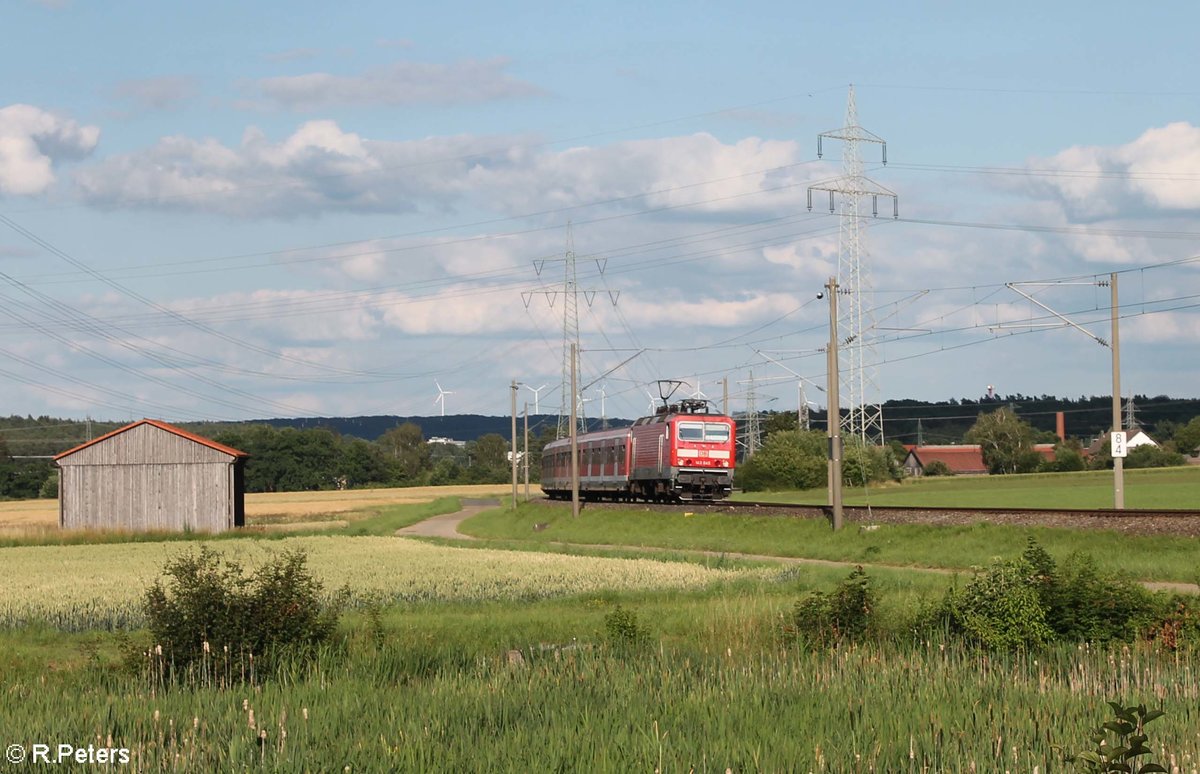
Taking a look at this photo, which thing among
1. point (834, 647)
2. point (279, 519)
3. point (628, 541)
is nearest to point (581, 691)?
point (834, 647)

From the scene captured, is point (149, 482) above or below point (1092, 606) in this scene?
above

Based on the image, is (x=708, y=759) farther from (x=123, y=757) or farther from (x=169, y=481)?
(x=169, y=481)

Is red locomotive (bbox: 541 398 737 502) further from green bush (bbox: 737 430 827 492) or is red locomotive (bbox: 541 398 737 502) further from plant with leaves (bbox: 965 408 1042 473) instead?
plant with leaves (bbox: 965 408 1042 473)

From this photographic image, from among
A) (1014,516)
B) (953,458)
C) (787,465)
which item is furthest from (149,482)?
(953,458)

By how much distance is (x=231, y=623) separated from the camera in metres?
15.9

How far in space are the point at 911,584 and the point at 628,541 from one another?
23.3m

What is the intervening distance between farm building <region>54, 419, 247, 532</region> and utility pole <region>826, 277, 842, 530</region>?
1296 inches

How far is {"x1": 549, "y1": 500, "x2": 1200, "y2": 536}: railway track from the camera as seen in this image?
3175 cm

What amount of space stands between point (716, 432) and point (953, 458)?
105 meters

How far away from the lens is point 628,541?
50.6 metres

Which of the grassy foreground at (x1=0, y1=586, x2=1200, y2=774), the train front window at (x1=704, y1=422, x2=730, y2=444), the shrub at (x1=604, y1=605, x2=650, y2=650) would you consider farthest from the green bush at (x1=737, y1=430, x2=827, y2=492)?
the grassy foreground at (x1=0, y1=586, x2=1200, y2=774)

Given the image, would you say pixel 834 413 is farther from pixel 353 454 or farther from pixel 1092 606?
pixel 353 454

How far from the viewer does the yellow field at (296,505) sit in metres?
76.4

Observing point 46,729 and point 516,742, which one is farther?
point 46,729
